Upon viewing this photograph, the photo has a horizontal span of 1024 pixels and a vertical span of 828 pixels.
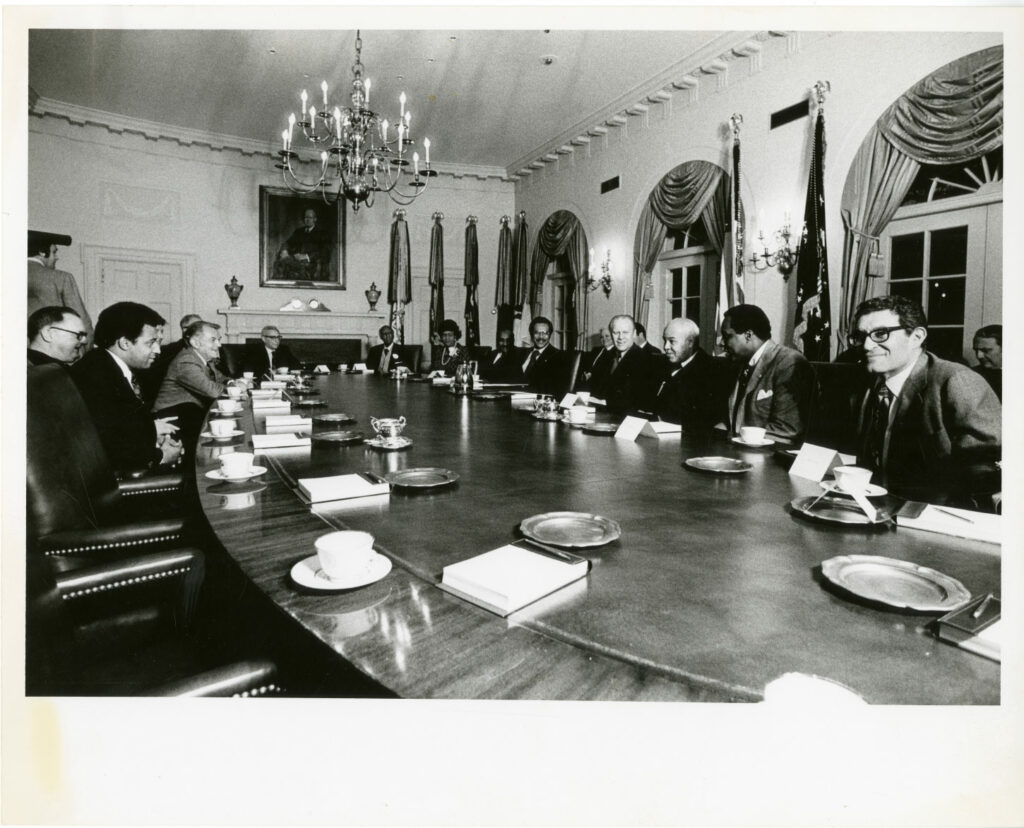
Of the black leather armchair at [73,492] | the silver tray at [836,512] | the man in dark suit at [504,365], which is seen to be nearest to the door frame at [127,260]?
the man in dark suit at [504,365]

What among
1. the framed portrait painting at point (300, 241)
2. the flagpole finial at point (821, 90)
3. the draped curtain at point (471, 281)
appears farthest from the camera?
the draped curtain at point (471, 281)

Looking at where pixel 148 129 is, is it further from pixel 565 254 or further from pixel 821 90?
pixel 821 90

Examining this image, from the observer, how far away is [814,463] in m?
1.49

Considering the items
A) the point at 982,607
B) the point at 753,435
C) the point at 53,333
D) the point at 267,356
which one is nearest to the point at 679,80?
the point at 753,435

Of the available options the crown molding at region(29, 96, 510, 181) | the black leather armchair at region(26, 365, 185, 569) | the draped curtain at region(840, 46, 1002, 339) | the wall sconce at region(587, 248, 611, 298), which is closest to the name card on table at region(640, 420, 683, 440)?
the black leather armchair at region(26, 365, 185, 569)

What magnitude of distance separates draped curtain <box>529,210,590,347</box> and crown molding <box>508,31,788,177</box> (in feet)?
3.06

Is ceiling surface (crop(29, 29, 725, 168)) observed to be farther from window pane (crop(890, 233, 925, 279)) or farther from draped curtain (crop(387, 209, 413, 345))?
window pane (crop(890, 233, 925, 279))

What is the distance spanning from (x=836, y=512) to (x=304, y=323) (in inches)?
304

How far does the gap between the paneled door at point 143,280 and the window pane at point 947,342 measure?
7.49m

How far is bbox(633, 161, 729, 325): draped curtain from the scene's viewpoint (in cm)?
527

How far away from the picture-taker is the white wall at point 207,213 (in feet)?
21.5

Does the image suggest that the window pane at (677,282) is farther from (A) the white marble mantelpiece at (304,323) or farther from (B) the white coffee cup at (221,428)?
Result: (B) the white coffee cup at (221,428)

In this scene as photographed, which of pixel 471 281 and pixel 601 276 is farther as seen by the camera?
pixel 471 281

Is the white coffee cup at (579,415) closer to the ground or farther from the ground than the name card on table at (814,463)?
farther from the ground
